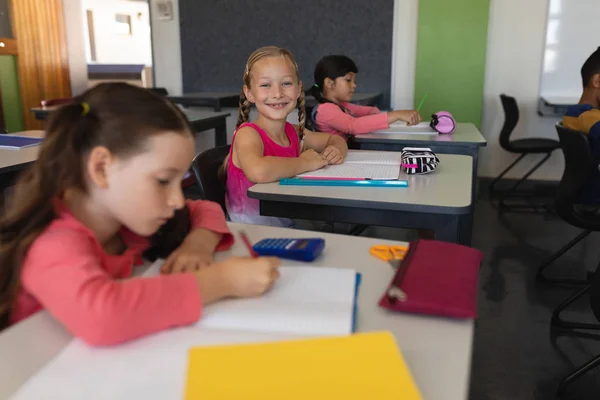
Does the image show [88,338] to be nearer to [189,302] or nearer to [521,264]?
[189,302]

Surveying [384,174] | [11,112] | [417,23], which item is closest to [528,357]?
[384,174]

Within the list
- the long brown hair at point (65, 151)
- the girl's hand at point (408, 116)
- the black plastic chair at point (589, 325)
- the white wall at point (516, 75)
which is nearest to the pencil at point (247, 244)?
the long brown hair at point (65, 151)

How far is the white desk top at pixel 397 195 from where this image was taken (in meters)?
1.32

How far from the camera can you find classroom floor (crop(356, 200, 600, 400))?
177 cm

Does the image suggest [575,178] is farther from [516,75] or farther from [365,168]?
[516,75]

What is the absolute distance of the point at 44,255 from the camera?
28.6 inches

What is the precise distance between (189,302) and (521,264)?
8.06ft

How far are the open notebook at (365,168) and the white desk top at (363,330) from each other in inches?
30.4

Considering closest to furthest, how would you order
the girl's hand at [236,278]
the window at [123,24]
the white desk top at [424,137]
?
the girl's hand at [236,278]
the white desk top at [424,137]
the window at [123,24]

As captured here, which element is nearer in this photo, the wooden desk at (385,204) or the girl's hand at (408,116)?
the wooden desk at (385,204)

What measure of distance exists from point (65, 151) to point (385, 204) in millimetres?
785

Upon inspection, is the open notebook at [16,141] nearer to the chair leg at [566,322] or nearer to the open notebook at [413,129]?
the open notebook at [413,129]

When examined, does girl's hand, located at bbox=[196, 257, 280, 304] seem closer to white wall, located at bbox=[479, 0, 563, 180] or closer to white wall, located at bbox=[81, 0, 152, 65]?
white wall, located at bbox=[479, 0, 563, 180]

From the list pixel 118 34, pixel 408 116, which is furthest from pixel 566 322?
pixel 118 34
